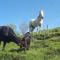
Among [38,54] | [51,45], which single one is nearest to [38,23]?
[51,45]

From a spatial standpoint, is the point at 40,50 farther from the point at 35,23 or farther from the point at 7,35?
the point at 35,23

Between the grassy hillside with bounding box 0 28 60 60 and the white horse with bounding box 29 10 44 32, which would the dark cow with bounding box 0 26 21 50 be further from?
the white horse with bounding box 29 10 44 32

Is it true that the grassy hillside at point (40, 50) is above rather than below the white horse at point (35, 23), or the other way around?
below

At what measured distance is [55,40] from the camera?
21781mm

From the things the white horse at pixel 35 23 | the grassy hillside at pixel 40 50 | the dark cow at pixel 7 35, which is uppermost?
the white horse at pixel 35 23

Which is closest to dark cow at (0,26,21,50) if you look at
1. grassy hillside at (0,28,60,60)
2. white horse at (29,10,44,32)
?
grassy hillside at (0,28,60,60)

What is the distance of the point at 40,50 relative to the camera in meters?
18.1

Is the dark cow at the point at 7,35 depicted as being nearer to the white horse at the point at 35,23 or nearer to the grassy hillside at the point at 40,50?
the grassy hillside at the point at 40,50

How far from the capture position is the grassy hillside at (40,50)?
623 inches

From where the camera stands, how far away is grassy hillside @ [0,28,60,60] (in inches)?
623

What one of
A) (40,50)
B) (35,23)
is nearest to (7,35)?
(40,50)

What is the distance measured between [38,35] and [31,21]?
1978 millimetres

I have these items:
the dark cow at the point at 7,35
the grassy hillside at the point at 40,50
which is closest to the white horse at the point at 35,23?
the grassy hillside at the point at 40,50

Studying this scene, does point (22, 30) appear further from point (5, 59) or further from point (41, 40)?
point (5, 59)
